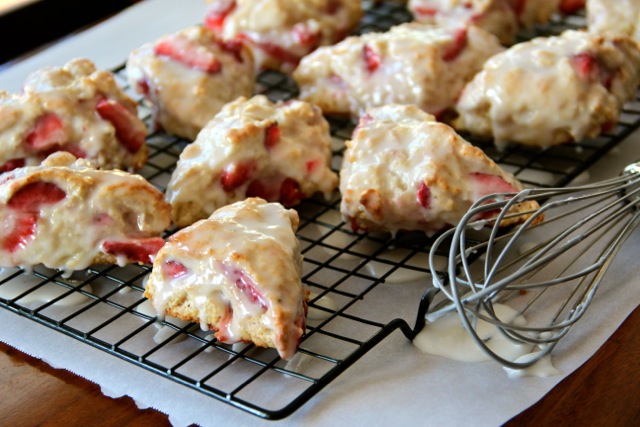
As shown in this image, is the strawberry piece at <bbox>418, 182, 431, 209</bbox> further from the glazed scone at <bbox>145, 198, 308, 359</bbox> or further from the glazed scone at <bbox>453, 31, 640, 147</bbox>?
the glazed scone at <bbox>453, 31, 640, 147</bbox>

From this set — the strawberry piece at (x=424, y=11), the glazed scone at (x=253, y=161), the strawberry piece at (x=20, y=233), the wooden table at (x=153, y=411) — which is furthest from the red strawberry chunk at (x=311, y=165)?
the strawberry piece at (x=424, y=11)

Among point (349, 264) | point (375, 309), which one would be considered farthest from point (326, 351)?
point (349, 264)

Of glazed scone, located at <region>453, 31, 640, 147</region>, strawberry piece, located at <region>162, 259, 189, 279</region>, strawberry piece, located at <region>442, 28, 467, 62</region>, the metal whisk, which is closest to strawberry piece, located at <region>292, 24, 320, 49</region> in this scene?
strawberry piece, located at <region>442, 28, 467, 62</region>

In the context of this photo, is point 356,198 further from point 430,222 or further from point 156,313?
point 156,313

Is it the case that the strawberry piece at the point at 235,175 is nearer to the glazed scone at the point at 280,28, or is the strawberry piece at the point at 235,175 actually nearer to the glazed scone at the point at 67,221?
the glazed scone at the point at 67,221

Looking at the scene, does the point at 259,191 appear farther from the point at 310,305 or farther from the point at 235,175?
the point at 310,305
